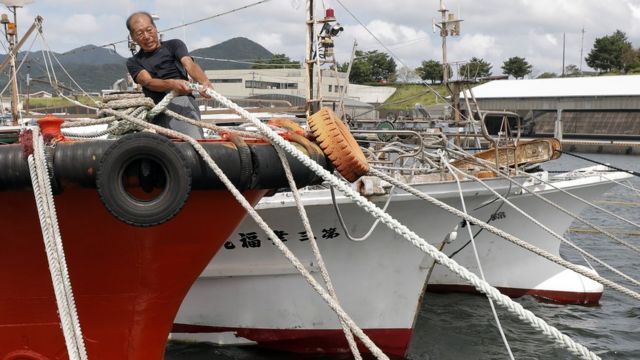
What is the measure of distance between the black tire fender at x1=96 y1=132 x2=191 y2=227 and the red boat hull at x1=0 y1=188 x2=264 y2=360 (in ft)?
1.85

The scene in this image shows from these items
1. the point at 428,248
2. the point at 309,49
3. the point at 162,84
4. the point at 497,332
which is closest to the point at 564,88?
the point at 309,49

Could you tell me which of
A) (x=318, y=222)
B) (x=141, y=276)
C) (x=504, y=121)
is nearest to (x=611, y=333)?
(x=504, y=121)

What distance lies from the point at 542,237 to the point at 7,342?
29.9 ft

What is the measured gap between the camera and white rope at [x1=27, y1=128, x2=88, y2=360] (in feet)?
11.9

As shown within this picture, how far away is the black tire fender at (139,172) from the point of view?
3.64 metres

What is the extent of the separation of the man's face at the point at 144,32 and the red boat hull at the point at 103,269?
126cm

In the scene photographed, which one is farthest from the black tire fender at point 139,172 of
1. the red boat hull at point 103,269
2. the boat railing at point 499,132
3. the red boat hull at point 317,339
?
the boat railing at point 499,132

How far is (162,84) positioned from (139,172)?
96 cm

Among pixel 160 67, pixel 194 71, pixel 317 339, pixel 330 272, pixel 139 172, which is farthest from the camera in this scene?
pixel 317 339

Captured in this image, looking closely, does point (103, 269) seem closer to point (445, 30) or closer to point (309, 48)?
point (309, 48)

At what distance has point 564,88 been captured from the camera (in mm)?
51844

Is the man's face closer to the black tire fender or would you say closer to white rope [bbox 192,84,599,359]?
white rope [bbox 192,84,599,359]

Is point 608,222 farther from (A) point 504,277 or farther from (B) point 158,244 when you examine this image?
(B) point 158,244

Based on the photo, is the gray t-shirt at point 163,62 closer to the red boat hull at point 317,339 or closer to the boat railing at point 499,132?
the red boat hull at point 317,339
